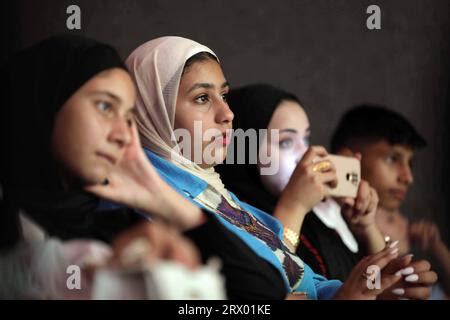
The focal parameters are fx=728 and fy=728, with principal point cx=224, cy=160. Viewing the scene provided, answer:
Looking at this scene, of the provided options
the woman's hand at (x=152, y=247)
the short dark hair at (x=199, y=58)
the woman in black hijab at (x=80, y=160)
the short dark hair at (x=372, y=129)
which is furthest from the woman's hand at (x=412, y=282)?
the short dark hair at (x=199, y=58)

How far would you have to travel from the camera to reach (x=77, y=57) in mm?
1584

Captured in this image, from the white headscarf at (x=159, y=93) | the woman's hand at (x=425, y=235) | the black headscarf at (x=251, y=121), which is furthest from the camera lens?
the woman's hand at (x=425, y=235)

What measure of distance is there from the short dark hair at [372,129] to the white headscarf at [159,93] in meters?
0.59

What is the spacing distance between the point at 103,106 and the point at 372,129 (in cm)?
91

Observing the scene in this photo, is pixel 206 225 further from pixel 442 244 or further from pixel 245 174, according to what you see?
pixel 442 244

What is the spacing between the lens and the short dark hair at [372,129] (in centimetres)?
212

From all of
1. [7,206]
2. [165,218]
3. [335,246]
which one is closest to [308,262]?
[335,246]

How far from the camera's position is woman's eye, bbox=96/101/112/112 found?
5.22ft

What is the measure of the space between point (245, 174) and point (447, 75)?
2.35 ft

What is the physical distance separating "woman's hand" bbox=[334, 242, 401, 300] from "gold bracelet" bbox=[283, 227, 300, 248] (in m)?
0.17

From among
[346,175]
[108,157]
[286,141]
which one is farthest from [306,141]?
[108,157]

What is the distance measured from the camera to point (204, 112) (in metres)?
1.76

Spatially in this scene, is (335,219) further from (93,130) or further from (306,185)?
(93,130)

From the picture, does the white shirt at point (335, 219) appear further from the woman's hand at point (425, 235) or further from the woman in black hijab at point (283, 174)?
the woman's hand at point (425, 235)
